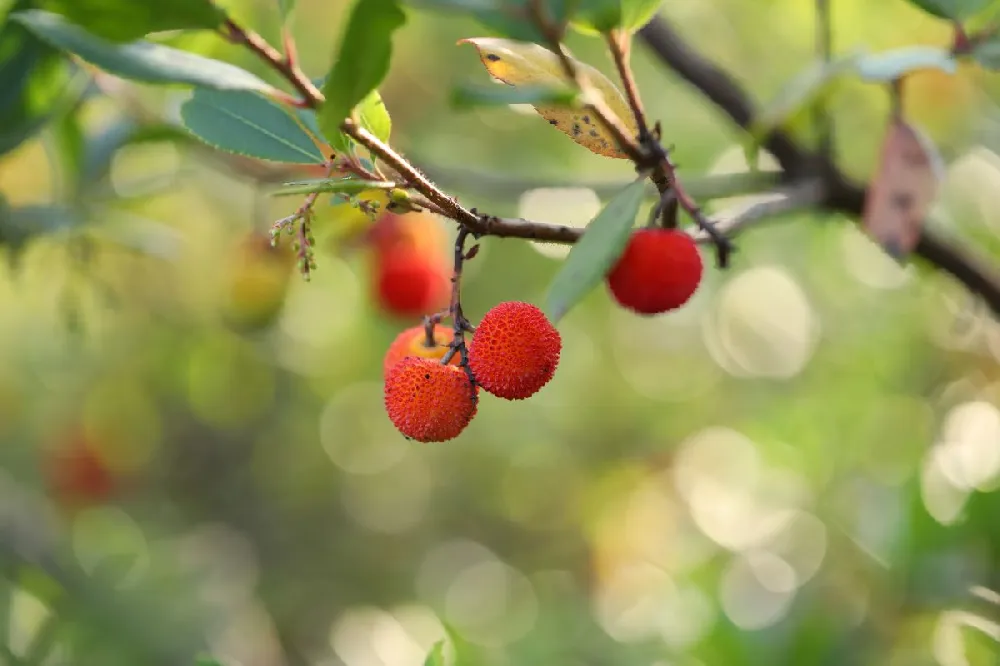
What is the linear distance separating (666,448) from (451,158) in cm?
120

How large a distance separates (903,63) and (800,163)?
17.4 inches

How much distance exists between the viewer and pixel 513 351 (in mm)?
632

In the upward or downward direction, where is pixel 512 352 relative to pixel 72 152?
upward

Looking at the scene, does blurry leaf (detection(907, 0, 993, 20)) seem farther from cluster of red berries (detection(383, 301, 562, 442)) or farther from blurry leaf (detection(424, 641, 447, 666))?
blurry leaf (detection(424, 641, 447, 666))

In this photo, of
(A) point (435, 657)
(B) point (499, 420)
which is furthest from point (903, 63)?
(B) point (499, 420)

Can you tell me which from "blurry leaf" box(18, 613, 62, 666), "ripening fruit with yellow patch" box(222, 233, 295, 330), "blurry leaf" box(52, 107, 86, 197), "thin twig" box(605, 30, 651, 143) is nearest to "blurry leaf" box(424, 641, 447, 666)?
"thin twig" box(605, 30, 651, 143)

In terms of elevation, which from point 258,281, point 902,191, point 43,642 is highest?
point 902,191

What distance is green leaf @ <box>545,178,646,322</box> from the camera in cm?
52

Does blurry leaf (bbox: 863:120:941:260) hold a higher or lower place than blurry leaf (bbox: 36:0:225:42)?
lower

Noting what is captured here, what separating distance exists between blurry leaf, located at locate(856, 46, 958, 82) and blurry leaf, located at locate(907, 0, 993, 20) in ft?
0.11

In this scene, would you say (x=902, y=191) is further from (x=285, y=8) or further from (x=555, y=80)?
(x=285, y=8)

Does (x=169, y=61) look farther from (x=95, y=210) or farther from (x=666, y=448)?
(x=666, y=448)

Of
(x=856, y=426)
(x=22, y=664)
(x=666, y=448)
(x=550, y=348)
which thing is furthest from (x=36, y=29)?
(x=666, y=448)

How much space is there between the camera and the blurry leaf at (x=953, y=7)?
75cm
